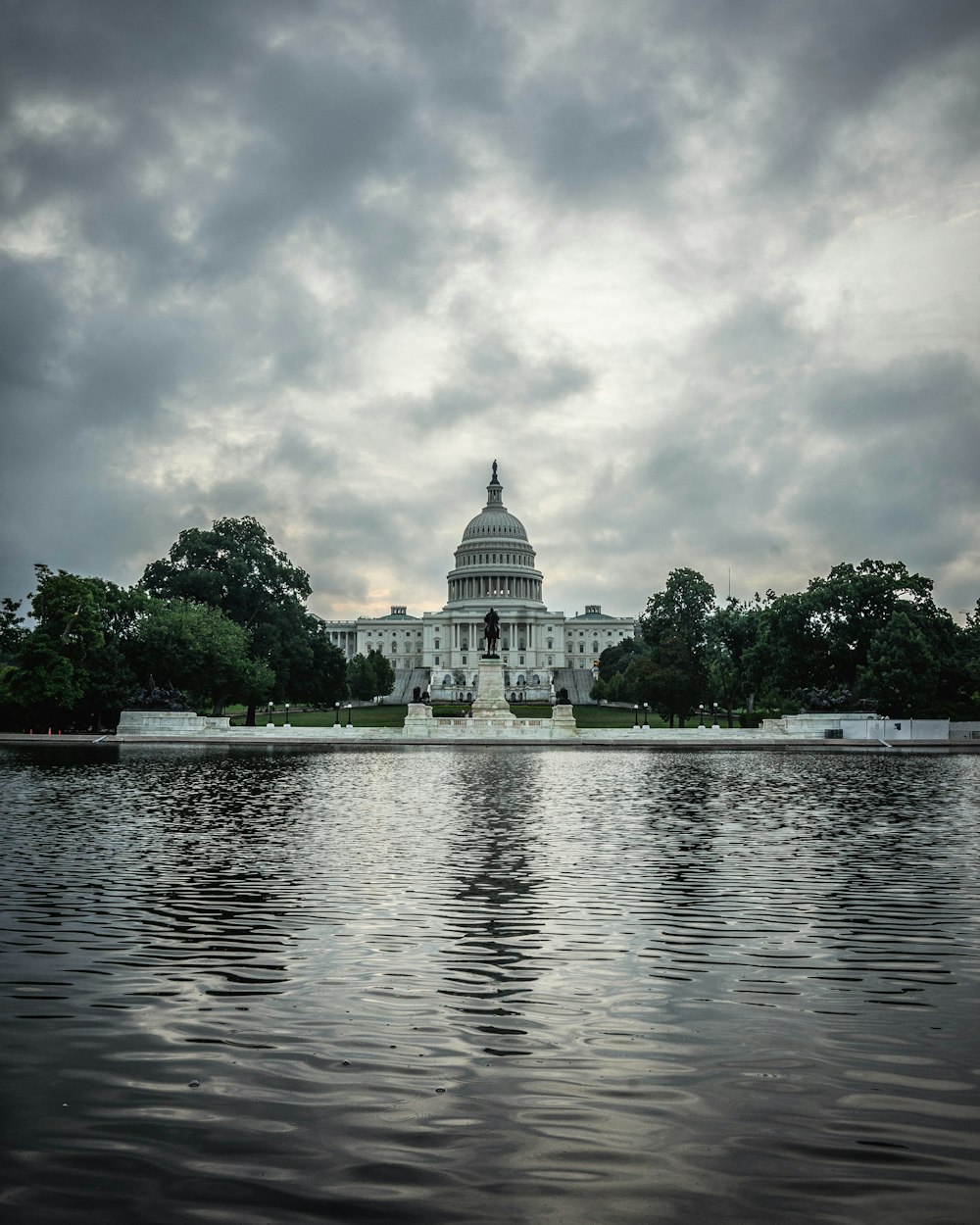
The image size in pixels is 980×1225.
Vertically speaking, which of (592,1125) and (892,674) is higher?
(892,674)

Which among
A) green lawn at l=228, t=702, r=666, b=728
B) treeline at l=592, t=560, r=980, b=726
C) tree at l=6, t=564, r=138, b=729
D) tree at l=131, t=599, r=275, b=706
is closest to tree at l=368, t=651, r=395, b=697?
green lawn at l=228, t=702, r=666, b=728

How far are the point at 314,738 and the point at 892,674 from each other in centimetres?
3630

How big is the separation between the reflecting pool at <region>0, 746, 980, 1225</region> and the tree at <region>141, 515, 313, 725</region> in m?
68.9

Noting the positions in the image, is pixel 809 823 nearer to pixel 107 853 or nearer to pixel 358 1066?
pixel 107 853

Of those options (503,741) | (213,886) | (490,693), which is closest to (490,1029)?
(213,886)

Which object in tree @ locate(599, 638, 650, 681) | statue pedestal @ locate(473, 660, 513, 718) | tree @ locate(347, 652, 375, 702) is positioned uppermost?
tree @ locate(599, 638, 650, 681)

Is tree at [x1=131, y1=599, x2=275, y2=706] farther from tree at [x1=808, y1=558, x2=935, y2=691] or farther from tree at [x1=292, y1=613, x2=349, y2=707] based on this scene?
tree at [x1=808, y1=558, x2=935, y2=691]

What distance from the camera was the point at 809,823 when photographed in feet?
70.3

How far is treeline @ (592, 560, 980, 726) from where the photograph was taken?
7156 cm

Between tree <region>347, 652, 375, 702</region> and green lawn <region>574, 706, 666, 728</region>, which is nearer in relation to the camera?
green lawn <region>574, 706, 666, 728</region>

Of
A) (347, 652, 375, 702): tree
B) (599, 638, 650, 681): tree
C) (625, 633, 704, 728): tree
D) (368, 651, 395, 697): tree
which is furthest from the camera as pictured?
(599, 638, 650, 681): tree

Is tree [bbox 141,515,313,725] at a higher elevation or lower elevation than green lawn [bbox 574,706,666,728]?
higher

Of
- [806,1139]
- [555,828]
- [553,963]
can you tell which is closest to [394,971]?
[553,963]

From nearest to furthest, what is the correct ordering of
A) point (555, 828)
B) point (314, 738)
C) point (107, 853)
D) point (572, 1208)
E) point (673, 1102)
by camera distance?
1. point (572, 1208)
2. point (673, 1102)
3. point (107, 853)
4. point (555, 828)
5. point (314, 738)
